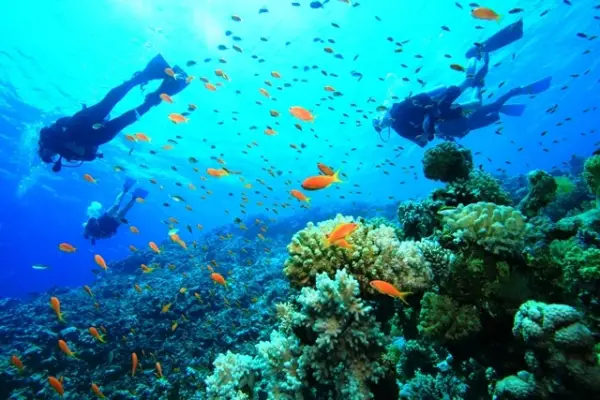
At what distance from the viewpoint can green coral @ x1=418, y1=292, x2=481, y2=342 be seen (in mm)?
2814

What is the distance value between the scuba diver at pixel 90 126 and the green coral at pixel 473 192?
1046 centimetres

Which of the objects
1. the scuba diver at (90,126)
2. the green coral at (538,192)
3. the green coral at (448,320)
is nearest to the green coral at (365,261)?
the green coral at (448,320)

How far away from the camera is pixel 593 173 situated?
5.05 metres

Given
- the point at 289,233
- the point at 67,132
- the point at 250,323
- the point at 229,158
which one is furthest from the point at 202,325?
the point at 229,158

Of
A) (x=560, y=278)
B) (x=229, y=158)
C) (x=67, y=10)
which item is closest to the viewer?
(x=560, y=278)

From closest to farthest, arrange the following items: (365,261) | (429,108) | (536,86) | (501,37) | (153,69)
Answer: (365,261) → (429,108) → (153,69) → (501,37) → (536,86)

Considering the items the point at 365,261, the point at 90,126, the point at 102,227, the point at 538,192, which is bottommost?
the point at 365,261

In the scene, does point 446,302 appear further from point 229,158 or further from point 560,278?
point 229,158

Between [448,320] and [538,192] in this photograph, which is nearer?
[448,320]

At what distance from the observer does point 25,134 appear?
31469 millimetres

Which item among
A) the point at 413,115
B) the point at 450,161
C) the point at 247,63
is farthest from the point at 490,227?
the point at 247,63

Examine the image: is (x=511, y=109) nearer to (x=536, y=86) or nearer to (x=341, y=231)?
(x=536, y=86)

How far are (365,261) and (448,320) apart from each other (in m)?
1.00

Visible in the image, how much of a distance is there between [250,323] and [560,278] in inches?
326
